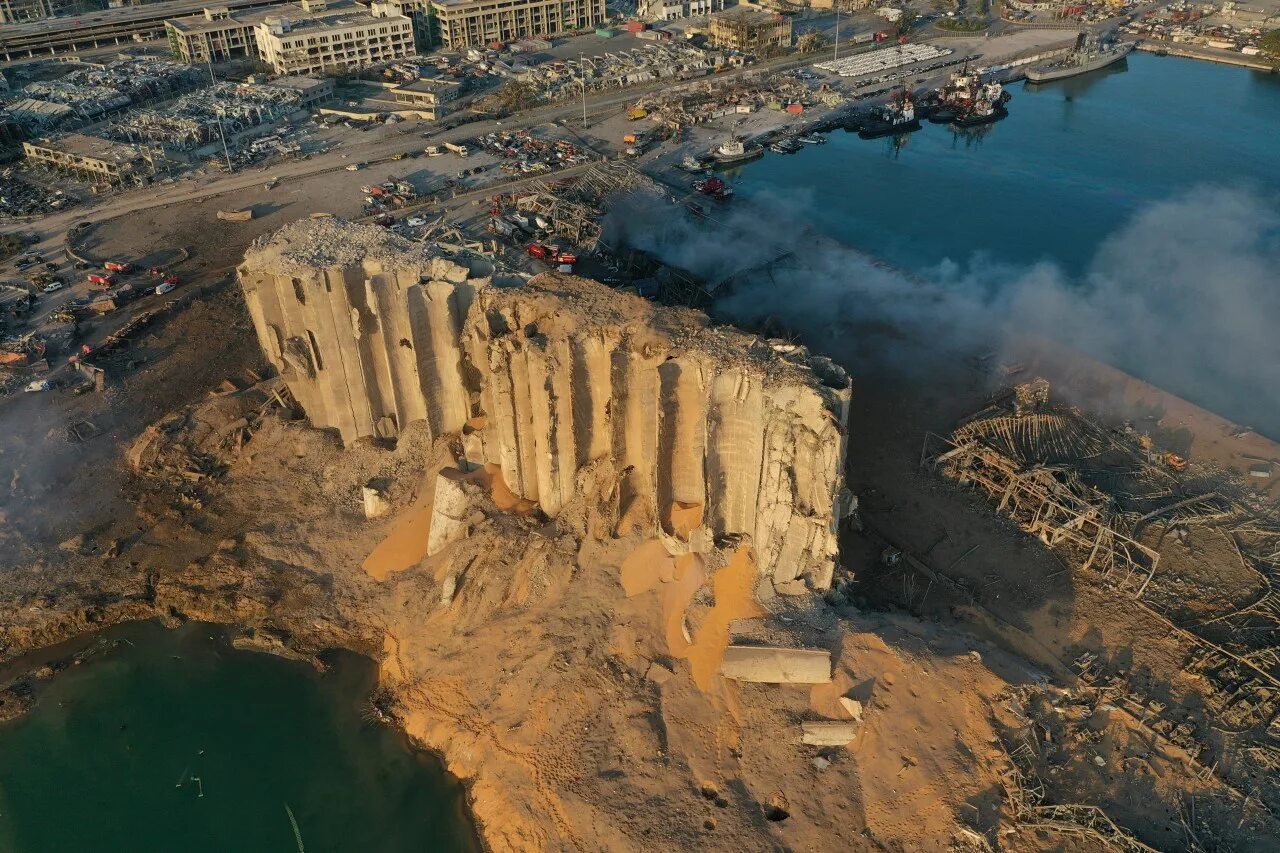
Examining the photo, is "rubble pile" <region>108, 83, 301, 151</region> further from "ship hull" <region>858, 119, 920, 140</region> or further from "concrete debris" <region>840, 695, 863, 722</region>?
"concrete debris" <region>840, 695, 863, 722</region>

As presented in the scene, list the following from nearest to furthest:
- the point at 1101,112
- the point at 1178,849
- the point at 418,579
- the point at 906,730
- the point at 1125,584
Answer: the point at 1178,849, the point at 906,730, the point at 1125,584, the point at 418,579, the point at 1101,112

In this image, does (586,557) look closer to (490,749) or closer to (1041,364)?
(490,749)

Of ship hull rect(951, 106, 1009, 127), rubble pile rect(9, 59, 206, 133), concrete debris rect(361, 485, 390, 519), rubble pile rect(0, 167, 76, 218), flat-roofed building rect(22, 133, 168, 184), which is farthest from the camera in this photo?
ship hull rect(951, 106, 1009, 127)

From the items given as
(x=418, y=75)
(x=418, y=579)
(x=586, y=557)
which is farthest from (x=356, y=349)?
(x=418, y=75)

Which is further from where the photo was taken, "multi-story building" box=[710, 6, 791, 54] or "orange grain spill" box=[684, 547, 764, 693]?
"multi-story building" box=[710, 6, 791, 54]

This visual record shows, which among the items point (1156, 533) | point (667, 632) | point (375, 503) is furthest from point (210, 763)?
point (1156, 533)

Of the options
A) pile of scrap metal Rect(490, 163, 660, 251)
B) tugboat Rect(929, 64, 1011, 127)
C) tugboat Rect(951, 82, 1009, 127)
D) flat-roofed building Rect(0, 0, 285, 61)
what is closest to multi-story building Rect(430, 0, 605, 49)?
flat-roofed building Rect(0, 0, 285, 61)

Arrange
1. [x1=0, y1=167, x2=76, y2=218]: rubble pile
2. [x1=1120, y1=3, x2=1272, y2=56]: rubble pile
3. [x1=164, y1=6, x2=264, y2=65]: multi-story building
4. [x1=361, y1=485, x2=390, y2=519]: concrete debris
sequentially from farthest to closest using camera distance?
[x1=1120, y1=3, x2=1272, y2=56]: rubble pile < [x1=164, y1=6, x2=264, y2=65]: multi-story building < [x1=0, y1=167, x2=76, y2=218]: rubble pile < [x1=361, y1=485, x2=390, y2=519]: concrete debris

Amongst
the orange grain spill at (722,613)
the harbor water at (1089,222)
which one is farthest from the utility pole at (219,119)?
the orange grain spill at (722,613)
